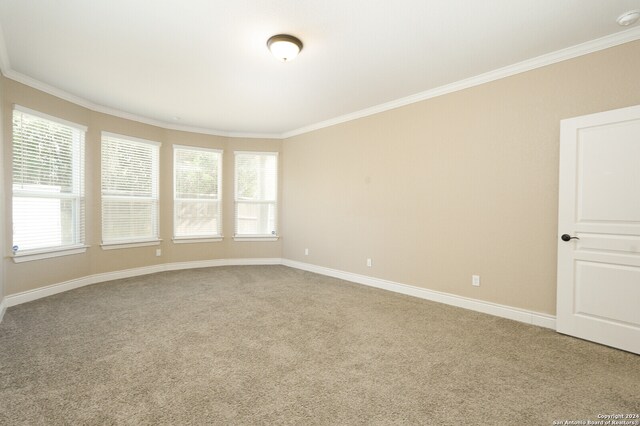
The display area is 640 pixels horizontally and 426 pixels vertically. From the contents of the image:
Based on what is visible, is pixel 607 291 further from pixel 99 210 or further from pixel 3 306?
pixel 99 210

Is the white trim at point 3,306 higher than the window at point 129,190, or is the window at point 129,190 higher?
the window at point 129,190

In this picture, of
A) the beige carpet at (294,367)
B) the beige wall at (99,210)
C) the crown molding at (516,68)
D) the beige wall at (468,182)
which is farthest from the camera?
the beige wall at (99,210)

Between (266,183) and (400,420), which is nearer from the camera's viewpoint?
(400,420)

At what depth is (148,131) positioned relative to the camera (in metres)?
5.34

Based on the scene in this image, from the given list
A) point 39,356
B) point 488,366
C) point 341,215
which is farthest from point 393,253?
point 39,356

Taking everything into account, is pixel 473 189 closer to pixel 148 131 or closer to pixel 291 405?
pixel 291 405

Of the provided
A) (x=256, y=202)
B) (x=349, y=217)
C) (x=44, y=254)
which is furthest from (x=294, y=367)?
(x=256, y=202)

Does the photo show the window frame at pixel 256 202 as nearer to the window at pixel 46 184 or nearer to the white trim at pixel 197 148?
the white trim at pixel 197 148

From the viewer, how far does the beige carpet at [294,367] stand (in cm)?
182

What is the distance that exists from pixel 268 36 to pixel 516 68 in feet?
8.75

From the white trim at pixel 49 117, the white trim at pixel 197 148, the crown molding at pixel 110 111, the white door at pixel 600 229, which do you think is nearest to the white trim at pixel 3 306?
the white trim at pixel 49 117

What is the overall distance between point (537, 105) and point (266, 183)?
4.68 meters

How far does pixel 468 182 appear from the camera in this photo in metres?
3.68

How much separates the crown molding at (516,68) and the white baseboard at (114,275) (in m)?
3.54
